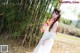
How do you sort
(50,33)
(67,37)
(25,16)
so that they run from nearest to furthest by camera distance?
(50,33) → (25,16) → (67,37)

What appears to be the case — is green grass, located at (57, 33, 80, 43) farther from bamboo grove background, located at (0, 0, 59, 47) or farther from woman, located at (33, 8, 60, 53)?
woman, located at (33, 8, 60, 53)

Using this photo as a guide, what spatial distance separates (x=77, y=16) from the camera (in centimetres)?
521

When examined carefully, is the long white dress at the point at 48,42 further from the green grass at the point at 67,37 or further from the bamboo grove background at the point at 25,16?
the green grass at the point at 67,37

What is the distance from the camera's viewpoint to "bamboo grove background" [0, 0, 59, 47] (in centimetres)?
476

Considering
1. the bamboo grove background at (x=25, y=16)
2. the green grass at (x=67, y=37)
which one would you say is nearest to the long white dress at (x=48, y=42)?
the bamboo grove background at (x=25, y=16)

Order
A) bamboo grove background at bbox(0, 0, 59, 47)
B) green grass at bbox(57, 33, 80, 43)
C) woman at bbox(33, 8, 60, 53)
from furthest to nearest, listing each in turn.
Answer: green grass at bbox(57, 33, 80, 43), bamboo grove background at bbox(0, 0, 59, 47), woman at bbox(33, 8, 60, 53)

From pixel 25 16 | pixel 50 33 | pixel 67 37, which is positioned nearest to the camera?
pixel 50 33

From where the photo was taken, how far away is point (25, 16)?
4.83 m

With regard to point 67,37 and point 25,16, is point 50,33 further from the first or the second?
point 67,37

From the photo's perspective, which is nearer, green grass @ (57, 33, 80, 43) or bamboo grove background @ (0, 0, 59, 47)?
bamboo grove background @ (0, 0, 59, 47)

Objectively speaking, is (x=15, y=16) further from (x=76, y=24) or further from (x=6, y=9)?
(x=76, y=24)

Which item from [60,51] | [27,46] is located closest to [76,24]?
[60,51]

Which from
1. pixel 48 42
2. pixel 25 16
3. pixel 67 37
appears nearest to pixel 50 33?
pixel 48 42

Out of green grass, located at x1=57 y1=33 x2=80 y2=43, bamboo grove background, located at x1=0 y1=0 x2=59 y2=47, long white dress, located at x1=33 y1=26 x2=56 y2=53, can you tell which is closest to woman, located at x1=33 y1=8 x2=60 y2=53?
long white dress, located at x1=33 y1=26 x2=56 y2=53
